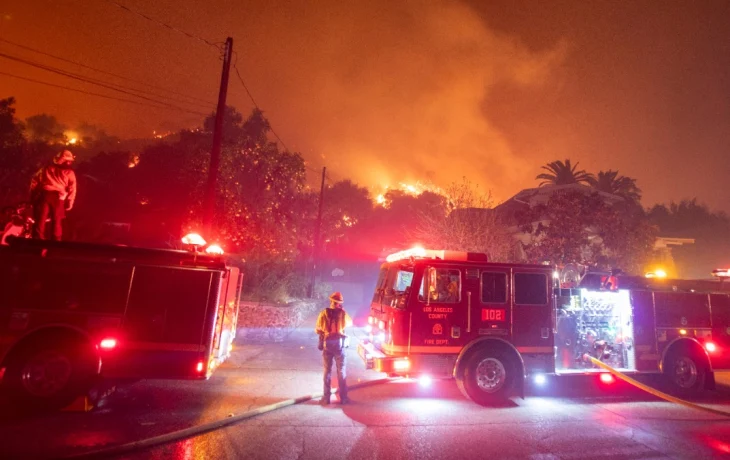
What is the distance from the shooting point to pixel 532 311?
755cm

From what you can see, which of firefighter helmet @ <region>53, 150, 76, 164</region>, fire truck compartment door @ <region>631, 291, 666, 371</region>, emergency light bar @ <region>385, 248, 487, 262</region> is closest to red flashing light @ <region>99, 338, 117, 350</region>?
firefighter helmet @ <region>53, 150, 76, 164</region>

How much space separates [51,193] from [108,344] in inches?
143

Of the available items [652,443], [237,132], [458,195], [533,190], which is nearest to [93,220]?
[237,132]

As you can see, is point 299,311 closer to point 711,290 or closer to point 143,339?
point 143,339

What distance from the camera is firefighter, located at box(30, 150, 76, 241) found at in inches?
302

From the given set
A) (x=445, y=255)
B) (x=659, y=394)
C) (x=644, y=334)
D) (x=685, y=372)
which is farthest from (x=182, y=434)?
(x=685, y=372)

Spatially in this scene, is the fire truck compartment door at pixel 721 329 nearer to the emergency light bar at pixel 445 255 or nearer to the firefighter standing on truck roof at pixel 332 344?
the emergency light bar at pixel 445 255

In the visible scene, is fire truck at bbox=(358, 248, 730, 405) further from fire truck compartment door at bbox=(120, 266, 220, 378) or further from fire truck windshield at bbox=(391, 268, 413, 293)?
fire truck compartment door at bbox=(120, 266, 220, 378)

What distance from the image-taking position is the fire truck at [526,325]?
278 inches

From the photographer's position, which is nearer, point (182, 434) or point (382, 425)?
point (182, 434)

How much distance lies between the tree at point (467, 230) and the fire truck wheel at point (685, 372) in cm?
1087

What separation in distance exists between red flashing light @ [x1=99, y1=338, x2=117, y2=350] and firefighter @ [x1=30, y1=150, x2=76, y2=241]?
2.81m

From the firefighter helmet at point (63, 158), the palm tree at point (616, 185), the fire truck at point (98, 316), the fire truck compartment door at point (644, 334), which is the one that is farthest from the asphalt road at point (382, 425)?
the palm tree at point (616, 185)

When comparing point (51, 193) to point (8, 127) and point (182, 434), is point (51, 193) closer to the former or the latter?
point (182, 434)
